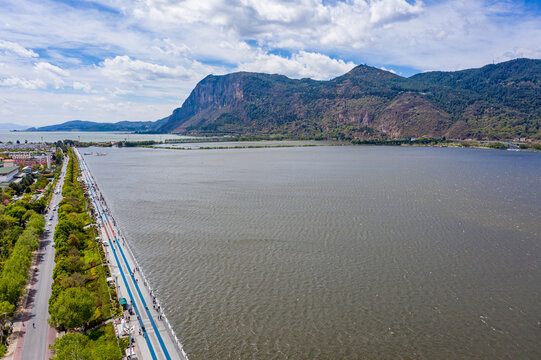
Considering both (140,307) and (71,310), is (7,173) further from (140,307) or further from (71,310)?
(71,310)

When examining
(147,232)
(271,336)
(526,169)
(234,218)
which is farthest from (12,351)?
(526,169)

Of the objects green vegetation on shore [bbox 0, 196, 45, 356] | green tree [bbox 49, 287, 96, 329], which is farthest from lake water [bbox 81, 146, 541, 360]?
green vegetation on shore [bbox 0, 196, 45, 356]

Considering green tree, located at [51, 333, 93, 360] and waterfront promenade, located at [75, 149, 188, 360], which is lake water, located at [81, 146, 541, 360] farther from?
green tree, located at [51, 333, 93, 360]

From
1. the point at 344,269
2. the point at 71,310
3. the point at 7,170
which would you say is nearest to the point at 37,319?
the point at 71,310

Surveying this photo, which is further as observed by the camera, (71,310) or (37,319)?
(37,319)

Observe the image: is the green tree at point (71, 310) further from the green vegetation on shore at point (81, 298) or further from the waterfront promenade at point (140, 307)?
the waterfront promenade at point (140, 307)

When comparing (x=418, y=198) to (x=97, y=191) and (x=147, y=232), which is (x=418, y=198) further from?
(x=97, y=191)

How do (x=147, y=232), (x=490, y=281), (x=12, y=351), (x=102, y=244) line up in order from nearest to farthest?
(x=12, y=351)
(x=490, y=281)
(x=102, y=244)
(x=147, y=232)

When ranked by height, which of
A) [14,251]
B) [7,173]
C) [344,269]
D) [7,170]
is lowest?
[344,269]
